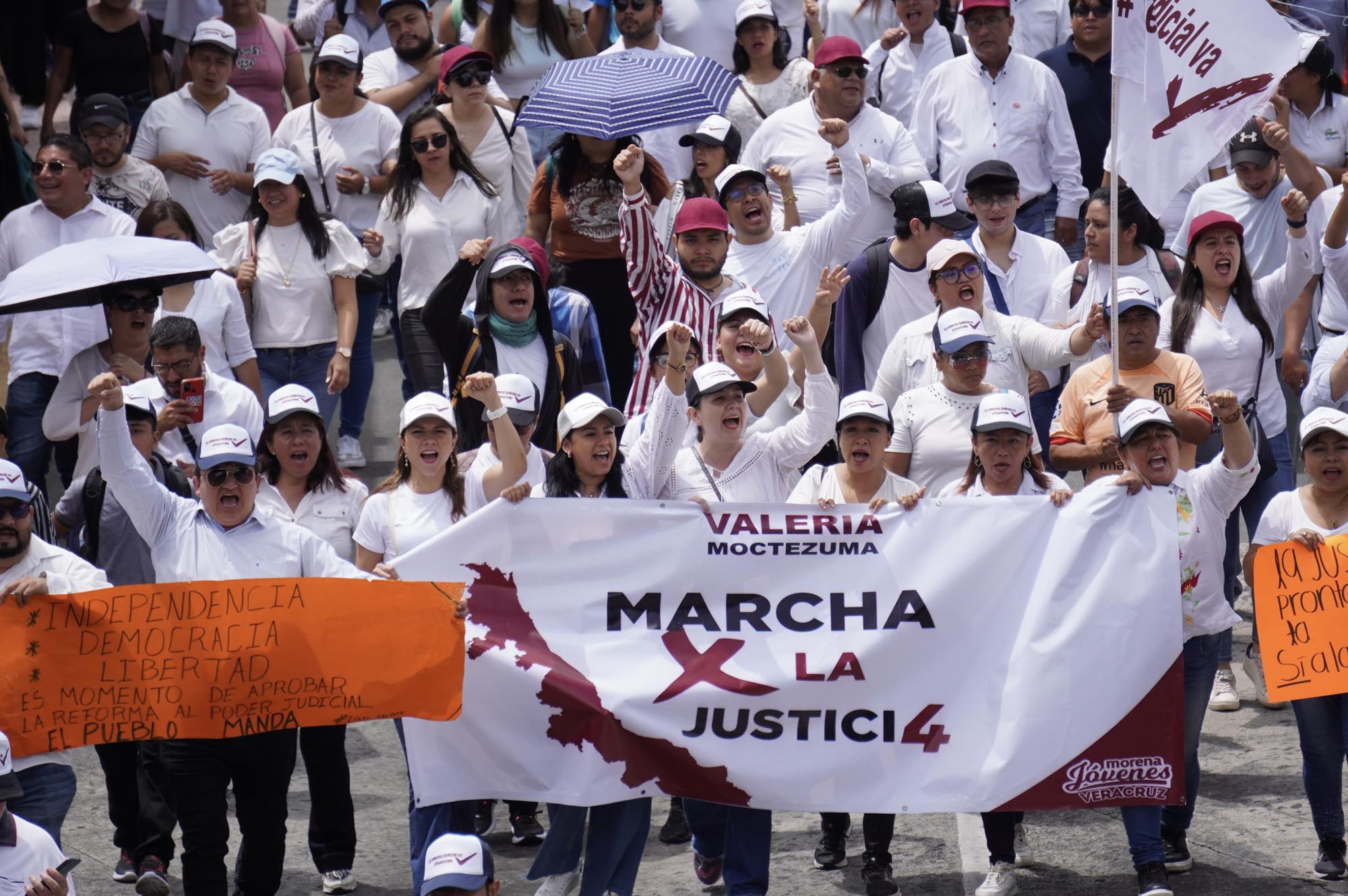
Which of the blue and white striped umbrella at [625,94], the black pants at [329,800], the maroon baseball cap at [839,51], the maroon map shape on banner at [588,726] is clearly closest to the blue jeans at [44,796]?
the black pants at [329,800]

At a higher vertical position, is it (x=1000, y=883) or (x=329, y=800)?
(x=1000, y=883)

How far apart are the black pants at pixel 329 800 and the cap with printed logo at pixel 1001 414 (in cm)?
294

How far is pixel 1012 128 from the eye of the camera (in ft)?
38.5

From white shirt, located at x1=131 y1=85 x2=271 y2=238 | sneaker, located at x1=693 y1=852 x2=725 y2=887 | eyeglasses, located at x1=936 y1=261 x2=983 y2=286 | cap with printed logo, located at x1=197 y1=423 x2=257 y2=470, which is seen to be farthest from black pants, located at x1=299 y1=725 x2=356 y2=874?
white shirt, located at x1=131 y1=85 x2=271 y2=238

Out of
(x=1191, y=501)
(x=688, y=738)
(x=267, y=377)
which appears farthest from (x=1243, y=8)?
(x=267, y=377)

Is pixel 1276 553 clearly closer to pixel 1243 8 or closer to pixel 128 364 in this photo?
pixel 1243 8

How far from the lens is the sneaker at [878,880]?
7.93m

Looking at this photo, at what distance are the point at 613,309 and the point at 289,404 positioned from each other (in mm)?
3197

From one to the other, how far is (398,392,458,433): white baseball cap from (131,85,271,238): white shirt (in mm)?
4740

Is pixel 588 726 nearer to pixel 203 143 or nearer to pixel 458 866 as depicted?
pixel 458 866

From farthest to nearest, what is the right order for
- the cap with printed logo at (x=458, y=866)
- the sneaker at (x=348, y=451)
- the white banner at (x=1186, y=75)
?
the sneaker at (x=348, y=451) → the white banner at (x=1186, y=75) → the cap with printed logo at (x=458, y=866)

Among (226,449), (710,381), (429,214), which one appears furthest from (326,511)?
(429,214)

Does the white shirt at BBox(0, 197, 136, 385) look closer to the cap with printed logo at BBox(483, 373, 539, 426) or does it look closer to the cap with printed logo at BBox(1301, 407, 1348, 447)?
the cap with printed logo at BBox(483, 373, 539, 426)

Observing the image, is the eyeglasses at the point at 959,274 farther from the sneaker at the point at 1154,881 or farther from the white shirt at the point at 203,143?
the white shirt at the point at 203,143
